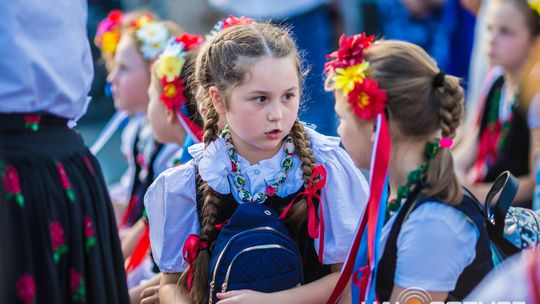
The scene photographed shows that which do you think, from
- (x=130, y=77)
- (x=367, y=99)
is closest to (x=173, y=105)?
(x=130, y=77)

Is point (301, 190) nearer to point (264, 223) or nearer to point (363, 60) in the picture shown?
point (264, 223)

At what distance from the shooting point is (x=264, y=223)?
8.82 feet

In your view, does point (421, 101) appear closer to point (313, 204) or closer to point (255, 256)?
point (313, 204)

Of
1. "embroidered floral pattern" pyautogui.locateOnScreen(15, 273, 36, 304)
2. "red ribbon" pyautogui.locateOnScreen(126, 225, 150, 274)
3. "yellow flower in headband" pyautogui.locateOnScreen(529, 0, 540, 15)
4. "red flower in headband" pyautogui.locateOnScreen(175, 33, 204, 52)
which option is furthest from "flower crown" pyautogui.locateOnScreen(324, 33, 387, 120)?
"yellow flower in headband" pyautogui.locateOnScreen(529, 0, 540, 15)

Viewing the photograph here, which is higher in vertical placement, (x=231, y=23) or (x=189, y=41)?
(x=231, y=23)

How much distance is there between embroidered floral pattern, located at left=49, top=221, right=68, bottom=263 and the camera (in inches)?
95.0

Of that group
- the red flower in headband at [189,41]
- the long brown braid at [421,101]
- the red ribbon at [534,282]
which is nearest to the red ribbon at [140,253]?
the red flower in headband at [189,41]

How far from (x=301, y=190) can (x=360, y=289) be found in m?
0.38

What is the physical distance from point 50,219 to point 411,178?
1.15m

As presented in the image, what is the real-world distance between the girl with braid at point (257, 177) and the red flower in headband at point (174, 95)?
662 millimetres

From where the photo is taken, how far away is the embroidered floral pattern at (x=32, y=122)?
2.42 metres

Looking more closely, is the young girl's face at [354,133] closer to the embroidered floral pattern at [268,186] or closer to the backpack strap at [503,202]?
the embroidered floral pattern at [268,186]

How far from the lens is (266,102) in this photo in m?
2.77

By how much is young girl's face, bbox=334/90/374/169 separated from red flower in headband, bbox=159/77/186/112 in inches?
36.1
